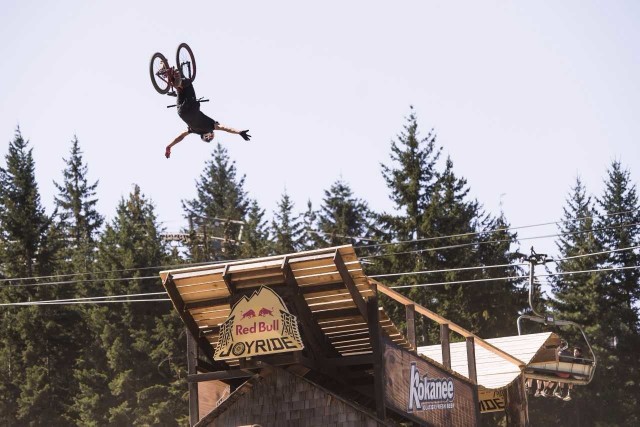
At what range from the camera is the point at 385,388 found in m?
18.0

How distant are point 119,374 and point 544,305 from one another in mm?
25188

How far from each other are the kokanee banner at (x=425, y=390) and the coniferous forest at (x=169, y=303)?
31854 millimetres

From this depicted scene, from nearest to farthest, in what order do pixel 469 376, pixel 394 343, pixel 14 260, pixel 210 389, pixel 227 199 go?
pixel 394 343 → pixel 210 389 → pixel 469 376 → pixel 14 260 → pixel 227 199

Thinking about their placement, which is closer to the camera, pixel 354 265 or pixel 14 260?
pixel 354 265

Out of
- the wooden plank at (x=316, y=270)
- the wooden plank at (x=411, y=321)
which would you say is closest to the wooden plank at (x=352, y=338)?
the wooden plank at (x=316, y=270)

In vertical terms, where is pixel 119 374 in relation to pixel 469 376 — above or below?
above

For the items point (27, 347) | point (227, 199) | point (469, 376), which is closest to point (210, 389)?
point (469, 376)

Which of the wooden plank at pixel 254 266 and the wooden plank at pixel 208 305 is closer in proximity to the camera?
the wooden plank at pixel 254 266

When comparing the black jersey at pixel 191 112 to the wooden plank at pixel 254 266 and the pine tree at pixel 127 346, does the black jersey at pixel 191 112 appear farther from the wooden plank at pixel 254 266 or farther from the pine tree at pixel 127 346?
the pine tree at pixel 127 346

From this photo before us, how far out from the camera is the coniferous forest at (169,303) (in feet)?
182

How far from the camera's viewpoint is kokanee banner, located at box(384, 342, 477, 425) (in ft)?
60.2

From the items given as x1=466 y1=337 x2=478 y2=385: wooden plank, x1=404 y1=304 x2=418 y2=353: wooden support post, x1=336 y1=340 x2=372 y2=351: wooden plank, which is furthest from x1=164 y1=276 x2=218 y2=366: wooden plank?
x1=466 y1=337 x2=478 y2=385: wooden plank

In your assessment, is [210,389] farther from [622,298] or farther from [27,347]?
[622,298]

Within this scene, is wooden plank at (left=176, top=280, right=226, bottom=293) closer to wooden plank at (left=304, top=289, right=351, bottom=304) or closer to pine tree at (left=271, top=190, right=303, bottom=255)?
wooden plank at (left=304, top=289, right=351, bottom=304)
